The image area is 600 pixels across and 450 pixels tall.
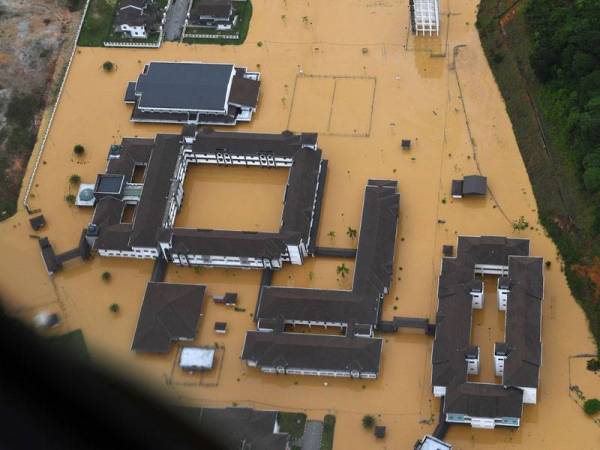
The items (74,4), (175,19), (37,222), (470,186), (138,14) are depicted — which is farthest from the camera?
(74,4)

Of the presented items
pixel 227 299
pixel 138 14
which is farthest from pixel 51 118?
pixel 227 299

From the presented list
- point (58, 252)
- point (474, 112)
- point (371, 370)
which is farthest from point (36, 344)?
point (474, 112)

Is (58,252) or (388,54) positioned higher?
(388,54)

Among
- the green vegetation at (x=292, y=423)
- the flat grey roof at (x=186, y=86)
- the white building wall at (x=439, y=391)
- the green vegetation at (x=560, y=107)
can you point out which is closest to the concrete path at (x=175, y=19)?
the flat grey roof at (x=186, y=86)

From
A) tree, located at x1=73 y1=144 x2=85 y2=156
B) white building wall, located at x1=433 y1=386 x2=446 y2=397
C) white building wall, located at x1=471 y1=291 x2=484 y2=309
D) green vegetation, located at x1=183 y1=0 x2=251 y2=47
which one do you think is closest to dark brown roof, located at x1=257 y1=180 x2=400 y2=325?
white building wall, located at x1=471 y1=291 x2=484 y2=309

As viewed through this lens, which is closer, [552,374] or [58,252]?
[552,374]

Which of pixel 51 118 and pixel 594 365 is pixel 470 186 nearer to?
pixel 594 365

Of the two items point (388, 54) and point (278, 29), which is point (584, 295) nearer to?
point (388, 54)
